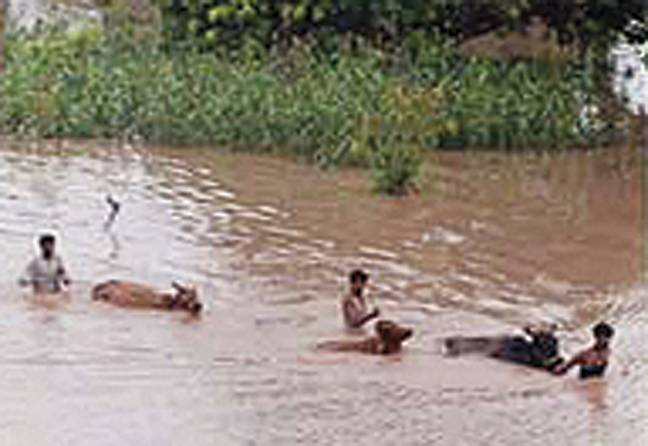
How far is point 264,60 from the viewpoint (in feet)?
78.2

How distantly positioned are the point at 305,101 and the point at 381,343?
9564mm

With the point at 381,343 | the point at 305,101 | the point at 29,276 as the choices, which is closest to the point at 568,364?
the point at 381,343

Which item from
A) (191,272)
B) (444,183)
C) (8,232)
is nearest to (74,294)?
(191,272)

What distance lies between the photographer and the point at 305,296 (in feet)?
47.0

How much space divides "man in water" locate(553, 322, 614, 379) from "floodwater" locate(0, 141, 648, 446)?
0.12 metres

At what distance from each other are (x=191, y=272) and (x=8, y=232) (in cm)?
212

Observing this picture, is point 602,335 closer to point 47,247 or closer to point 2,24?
point 47,247

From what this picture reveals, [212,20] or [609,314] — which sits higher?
[212,20]

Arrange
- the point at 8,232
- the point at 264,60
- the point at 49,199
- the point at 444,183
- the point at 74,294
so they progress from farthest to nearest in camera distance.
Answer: the point at 264,60
the point at 444,183
the point at 49,199
the point at 8,232
the point at 74,294

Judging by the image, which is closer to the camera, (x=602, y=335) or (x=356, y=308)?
(x=602, y=335)

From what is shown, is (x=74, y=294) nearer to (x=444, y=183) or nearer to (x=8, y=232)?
(x=8, y=232)

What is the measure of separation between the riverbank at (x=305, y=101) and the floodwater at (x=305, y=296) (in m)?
0.47

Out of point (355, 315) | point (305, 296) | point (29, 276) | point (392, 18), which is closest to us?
point (355, 315)

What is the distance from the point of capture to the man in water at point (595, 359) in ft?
39.3
